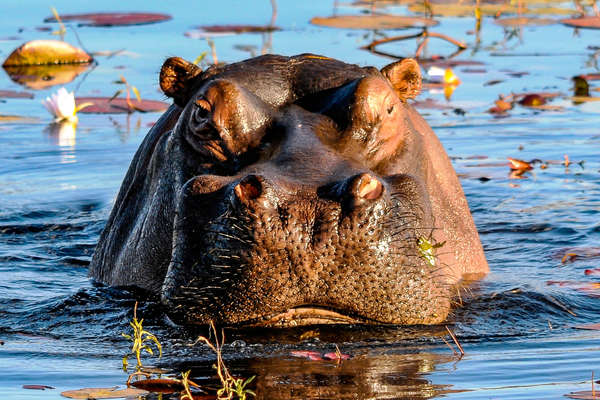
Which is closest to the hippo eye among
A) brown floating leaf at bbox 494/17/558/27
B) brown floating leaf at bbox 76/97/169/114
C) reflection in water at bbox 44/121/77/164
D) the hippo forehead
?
the hippo forehead

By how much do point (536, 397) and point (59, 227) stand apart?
5770mm

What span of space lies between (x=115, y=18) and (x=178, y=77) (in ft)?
35.9

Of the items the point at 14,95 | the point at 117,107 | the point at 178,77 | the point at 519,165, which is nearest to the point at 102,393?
the point at 178,77

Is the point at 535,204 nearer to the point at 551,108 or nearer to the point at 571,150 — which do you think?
the point at 571,150

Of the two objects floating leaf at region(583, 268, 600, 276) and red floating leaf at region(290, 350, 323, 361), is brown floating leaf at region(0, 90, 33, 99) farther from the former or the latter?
red floating leaf at region(290, 350, 323, 361)

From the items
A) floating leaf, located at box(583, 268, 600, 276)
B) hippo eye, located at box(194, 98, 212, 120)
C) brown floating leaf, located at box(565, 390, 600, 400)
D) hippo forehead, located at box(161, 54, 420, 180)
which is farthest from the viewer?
floating leaf, located at box(583, 268, 600, 276)

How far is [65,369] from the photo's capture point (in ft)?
16.3

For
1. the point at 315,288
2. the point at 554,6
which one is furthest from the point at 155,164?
the point at 554,6

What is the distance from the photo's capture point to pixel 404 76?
6699 millimetres

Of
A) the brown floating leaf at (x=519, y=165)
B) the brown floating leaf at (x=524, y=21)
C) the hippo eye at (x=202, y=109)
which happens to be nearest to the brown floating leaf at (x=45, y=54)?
the brown floating leaf at (x=524, y=21)

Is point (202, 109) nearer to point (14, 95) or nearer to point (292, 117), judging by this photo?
point (292, 117)

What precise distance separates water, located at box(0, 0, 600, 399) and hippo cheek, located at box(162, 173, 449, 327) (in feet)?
0.64

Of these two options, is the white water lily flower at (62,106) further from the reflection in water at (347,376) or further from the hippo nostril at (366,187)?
the hippo nostril at (366,187)

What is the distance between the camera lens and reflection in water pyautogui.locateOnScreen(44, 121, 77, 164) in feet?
36.9
